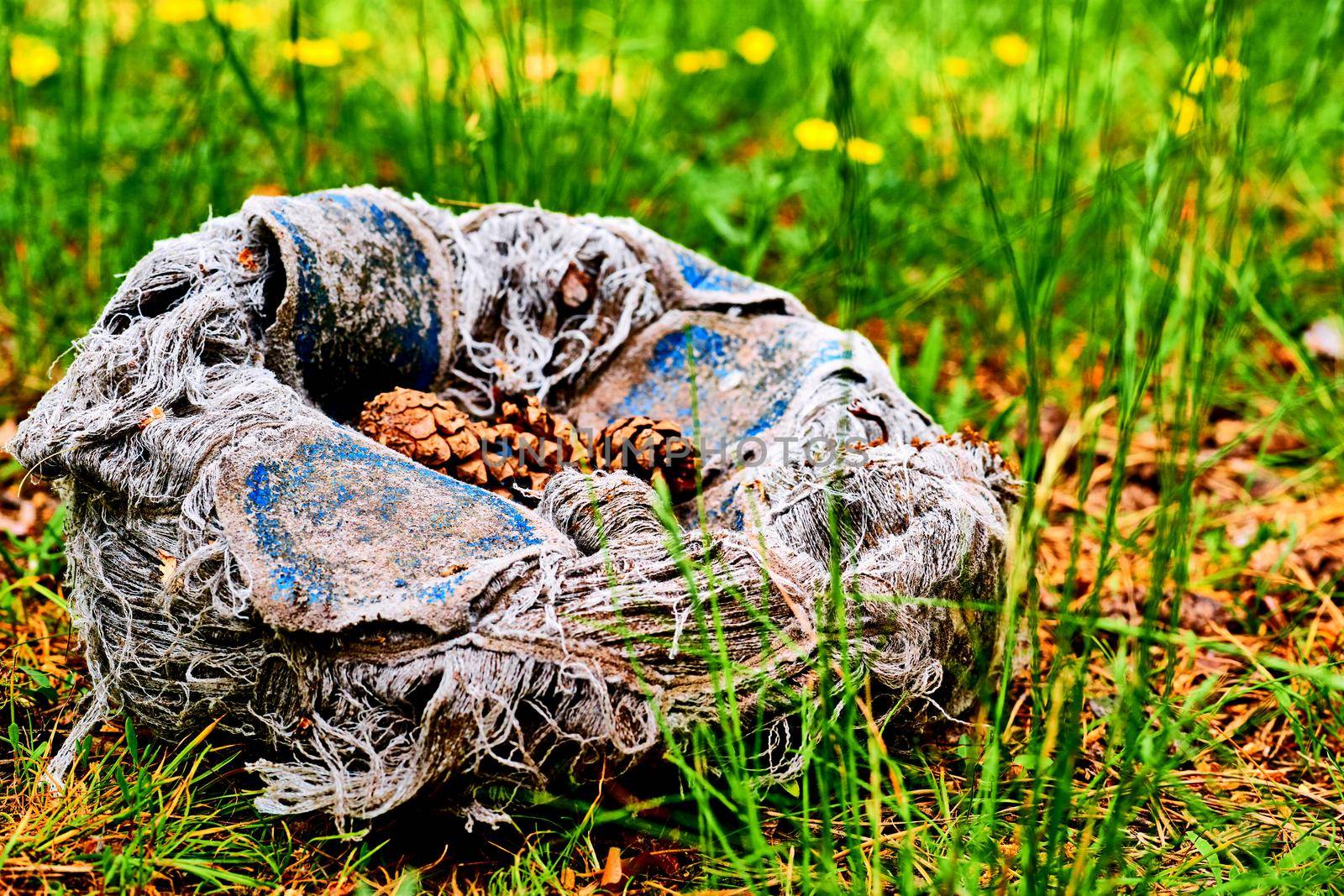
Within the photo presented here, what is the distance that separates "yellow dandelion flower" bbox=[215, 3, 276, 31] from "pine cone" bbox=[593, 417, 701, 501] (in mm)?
1320

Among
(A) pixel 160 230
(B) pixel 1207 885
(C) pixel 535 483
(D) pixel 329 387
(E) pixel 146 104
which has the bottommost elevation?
(B) pixel 1207 885

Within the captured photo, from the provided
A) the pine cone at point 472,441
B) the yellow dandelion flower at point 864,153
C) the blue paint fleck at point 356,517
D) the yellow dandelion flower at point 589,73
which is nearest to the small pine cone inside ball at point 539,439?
the pine cone at point 472,441

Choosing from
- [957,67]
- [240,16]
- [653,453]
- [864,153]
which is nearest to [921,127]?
[957,67]

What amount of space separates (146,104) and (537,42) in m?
1.13

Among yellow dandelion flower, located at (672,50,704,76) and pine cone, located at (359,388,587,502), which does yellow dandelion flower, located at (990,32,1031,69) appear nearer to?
yellow dandelion flower, located at (672,50,704,76)

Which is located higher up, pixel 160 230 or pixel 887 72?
pixel 887 72

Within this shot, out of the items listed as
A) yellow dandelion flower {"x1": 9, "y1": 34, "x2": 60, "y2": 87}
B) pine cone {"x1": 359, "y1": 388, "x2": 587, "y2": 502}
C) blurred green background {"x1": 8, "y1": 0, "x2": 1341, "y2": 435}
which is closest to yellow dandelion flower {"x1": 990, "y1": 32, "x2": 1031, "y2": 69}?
blurred green background {"x1": 8, "y1": 0, "x2": 1341, "y2": 435}

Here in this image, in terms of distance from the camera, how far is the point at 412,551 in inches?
50.8

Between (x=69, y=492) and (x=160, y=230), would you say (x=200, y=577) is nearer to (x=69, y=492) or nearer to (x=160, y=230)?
(x=69, y=492)

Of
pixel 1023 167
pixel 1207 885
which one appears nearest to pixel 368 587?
pixel 1207 885

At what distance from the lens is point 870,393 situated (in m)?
1.68

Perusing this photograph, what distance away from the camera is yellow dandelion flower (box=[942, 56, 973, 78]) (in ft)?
9.16

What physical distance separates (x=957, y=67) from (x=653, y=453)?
1659mm

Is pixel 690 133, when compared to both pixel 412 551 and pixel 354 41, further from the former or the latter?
pixel 412 551
